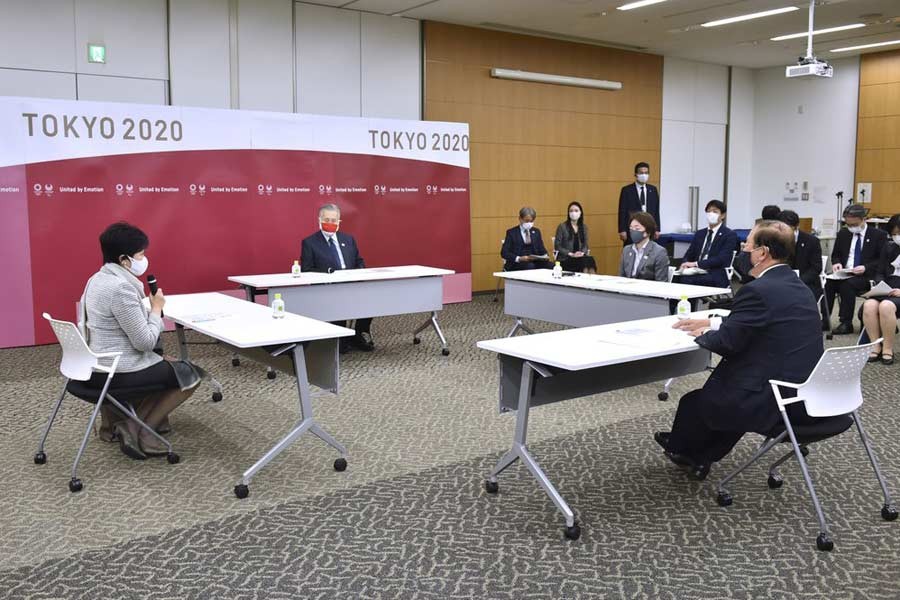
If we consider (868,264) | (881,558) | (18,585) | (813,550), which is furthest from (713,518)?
(868,264)

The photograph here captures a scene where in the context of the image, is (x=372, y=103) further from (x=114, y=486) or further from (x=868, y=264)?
(x=114, y=486)

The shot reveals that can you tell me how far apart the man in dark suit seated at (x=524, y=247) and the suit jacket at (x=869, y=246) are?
2979 mm

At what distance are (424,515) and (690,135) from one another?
1079 centimetres

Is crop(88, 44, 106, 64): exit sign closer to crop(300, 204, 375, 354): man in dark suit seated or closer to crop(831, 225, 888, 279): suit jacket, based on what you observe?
crop(300, 204, 375, 354): man in dark suit seated

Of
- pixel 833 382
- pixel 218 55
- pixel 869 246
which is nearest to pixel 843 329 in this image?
pixel 869 246

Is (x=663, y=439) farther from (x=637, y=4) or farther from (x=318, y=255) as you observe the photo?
(x=637, y=4)

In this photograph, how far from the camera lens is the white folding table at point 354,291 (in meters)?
6.14

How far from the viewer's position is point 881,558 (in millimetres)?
3072

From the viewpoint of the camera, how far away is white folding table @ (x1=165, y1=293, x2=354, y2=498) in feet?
12.7

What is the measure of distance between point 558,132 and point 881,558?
28.6ft

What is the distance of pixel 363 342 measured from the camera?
7.17 meters

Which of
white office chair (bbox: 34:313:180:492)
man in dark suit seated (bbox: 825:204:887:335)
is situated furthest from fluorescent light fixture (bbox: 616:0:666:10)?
white office chair (bbox: 34:313:180:492)

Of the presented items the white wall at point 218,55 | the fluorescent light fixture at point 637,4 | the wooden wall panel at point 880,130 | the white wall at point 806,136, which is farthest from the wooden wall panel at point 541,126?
the wooden wall panel at point 880,130

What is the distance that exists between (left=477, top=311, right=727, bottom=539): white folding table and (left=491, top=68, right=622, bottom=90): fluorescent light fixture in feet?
22.5
